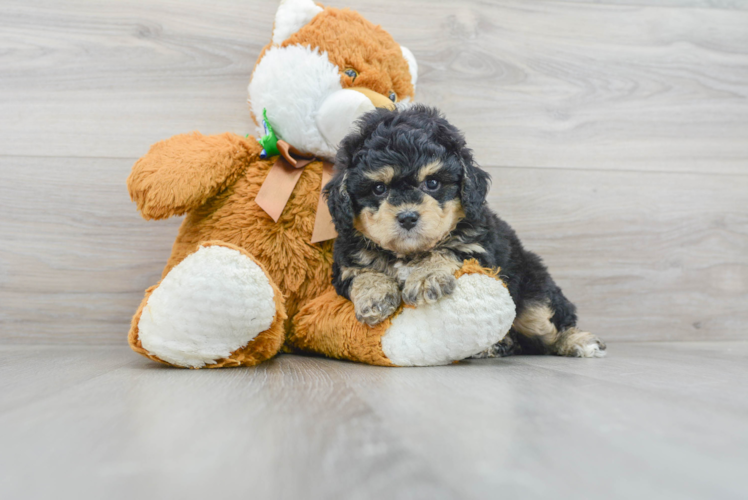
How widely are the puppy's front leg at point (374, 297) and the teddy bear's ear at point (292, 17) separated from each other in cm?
75

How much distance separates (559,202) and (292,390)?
137cm

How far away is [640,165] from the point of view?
75.4 inches

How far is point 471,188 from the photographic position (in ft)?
3.74

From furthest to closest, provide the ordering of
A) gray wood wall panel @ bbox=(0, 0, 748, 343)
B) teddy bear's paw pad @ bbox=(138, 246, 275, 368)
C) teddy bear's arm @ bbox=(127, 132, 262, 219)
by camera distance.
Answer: gray wood wall panel @ bbox=(0, 0, 748, 343) < teddy bear's arm @ bbox=(127, 132, 262, 219) < teddy bear's paw pad @ bbox=(138, 246, 275, 368)

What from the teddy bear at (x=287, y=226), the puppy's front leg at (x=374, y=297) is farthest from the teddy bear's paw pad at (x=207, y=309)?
the puppy's front leg at (x=374, y=297)

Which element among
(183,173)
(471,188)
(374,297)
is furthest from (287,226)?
(471,188)

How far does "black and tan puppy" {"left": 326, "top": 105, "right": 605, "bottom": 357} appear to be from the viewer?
43.0 inches

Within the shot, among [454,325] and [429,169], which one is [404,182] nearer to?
[429,169]

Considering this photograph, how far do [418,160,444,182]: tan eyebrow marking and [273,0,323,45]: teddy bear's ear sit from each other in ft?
2.09

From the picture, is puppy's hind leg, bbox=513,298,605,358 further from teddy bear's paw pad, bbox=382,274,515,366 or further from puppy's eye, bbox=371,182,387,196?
puppy's eye, bbox=371,182,387,196

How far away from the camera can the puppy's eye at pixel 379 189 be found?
1124 mm

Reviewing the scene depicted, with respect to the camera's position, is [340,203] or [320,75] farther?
[320,75]

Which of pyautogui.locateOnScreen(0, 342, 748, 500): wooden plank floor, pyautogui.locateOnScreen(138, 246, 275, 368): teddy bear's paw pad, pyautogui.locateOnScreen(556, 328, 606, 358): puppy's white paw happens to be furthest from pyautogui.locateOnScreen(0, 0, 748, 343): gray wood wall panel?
pyautogui.locateOnScreen(0, 342, 748, 500): wooden plank floor

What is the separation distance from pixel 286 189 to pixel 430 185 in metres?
0.46
